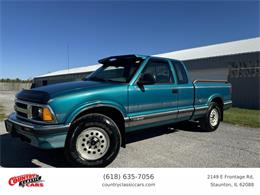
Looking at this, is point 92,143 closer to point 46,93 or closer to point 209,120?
point 46,93

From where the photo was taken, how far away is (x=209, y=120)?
5645mm

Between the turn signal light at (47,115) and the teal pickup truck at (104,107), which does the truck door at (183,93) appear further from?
the turn signal light at (47,115)

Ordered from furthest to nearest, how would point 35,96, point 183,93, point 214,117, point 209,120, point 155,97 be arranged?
point 214,117
point 209,120
point 183,93
point 155,97
point 35,96

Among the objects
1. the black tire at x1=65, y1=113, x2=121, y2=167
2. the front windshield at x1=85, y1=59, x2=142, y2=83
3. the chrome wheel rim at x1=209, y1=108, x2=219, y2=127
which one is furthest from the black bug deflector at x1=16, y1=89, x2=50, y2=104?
the chrome wheel rim at x1=209, y1=108, x2=219, y2=127

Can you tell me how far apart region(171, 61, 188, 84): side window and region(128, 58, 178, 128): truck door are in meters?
0.24

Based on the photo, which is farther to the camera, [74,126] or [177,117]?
[177,117]

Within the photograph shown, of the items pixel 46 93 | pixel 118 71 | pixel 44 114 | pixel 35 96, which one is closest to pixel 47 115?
pixel 44 114

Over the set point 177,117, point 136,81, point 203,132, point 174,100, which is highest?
point 136,81

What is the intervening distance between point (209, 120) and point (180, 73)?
1747mm
